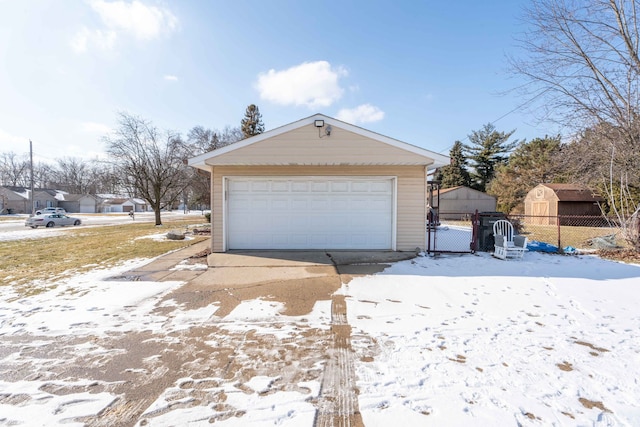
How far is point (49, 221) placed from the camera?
20.1m

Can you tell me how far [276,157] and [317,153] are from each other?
1.08 metres

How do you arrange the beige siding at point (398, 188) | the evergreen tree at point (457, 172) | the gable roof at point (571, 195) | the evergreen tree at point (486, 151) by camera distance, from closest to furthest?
the beige siding at point (398, 188)
the gable roof at point (571, 195)
the evergreen tree at point (486, 151)
the evergreen tree at point (457, 172)

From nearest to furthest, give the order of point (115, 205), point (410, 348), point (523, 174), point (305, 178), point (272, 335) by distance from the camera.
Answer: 1. point (410, 348)
2. point (272, 335)
3. point (305, 178)
4. point (523, 174)
5. point (115, 205)

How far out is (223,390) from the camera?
2.27 meters

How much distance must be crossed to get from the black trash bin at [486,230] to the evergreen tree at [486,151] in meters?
32.4

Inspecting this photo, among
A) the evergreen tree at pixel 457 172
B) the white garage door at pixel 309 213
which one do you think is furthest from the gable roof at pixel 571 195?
the white garage door at pixel 309 213

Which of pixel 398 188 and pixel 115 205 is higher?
pixel 115 205

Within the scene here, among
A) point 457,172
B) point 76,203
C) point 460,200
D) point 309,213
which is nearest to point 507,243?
point 309,213

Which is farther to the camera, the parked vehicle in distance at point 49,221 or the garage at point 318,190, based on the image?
the parked vehicle in distance at point 49,221

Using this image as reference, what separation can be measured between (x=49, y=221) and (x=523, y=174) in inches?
1615

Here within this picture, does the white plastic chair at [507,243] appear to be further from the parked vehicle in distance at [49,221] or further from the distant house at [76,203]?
the distant house at [76,203]

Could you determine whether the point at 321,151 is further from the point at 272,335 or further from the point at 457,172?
the point at 457,172

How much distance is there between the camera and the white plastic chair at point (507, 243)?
277 inches

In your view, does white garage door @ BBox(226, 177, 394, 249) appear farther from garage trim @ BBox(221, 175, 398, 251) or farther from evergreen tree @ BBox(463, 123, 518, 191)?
evergreen tree @ BBox(463, 123, 518, 191)
